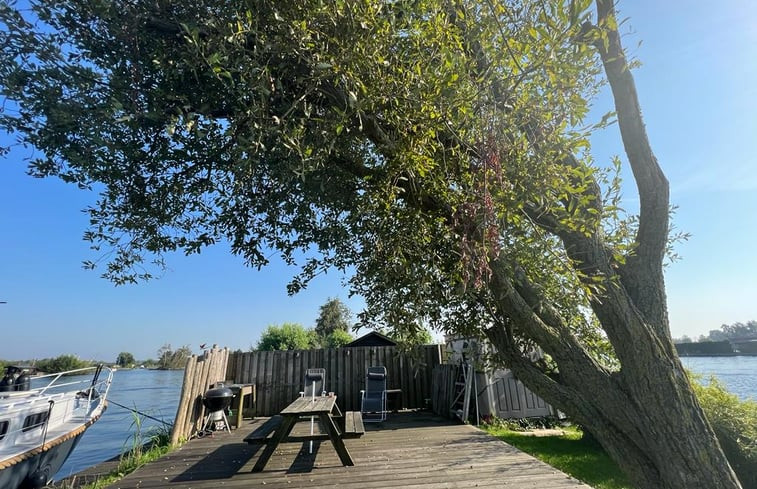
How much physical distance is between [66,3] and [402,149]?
2883 millimetres

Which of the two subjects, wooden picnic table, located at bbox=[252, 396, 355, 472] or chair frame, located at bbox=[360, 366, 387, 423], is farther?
chair frame, located at bbox=[360, 366, 387, 423]

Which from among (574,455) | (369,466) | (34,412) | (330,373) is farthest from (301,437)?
(330,373)

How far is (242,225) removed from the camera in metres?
3.90

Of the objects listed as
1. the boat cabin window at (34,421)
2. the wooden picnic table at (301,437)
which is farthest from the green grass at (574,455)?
the boat cabin window at (34,421)

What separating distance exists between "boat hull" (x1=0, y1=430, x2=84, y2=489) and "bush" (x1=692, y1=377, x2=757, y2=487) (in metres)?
8.79

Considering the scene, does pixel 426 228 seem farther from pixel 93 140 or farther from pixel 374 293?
pixel 93 140

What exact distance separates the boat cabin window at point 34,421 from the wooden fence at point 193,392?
2.10 metres

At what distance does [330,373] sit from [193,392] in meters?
3.66

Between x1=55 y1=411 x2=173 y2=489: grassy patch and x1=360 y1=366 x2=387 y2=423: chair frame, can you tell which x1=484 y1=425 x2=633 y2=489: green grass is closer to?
x1=360 y1=366 x2=387 y2=423: chair frame

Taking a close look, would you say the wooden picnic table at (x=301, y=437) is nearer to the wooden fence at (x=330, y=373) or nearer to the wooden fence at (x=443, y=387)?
the wooden fence at (x=443, y=387)

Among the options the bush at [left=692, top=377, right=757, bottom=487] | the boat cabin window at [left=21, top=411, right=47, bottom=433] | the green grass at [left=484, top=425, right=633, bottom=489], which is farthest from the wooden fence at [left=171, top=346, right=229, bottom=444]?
the bush at [left=692, top=377, right=757, bottom=487]

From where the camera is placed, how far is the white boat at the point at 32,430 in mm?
5109

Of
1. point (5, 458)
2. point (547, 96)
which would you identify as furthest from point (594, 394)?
point (5, 458)

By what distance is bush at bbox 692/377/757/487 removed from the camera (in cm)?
436
